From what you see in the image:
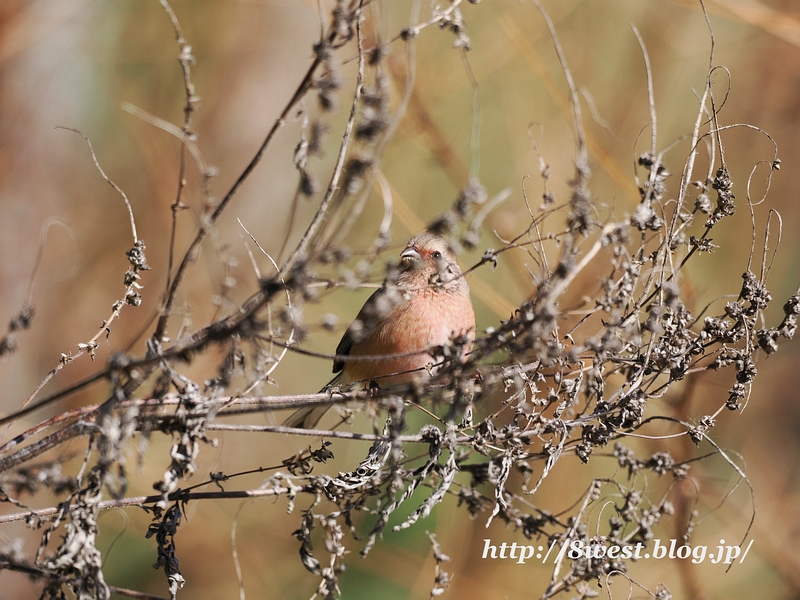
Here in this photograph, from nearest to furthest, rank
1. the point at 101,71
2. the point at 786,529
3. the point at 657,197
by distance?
the point at 657,197 < the point at 786,529 < the point at 101,71

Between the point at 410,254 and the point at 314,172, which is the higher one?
the point at 314,172

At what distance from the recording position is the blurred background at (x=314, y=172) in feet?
20.1

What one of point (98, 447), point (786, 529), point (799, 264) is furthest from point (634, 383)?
point (799, 264)

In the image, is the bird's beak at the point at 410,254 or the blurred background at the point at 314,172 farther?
the blurred background at the point at 314,172

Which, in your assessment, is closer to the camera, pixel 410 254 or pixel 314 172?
pixel 410 254

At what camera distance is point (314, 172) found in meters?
6.97

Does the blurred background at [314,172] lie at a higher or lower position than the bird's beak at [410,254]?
higher

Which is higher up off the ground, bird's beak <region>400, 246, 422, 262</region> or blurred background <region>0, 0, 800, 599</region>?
blurred background <region>0, 0, 800, 599</region>

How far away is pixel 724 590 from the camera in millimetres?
6438

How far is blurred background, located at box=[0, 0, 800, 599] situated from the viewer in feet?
20.1

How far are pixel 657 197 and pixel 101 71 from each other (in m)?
6.27

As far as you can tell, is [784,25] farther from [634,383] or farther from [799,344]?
[634,383]

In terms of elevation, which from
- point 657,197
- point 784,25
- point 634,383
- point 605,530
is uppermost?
point 784,25

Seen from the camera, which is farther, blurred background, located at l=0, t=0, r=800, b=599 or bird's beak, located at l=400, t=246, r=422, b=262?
blurred background, located at l=0, t=0, r=800, b=599
